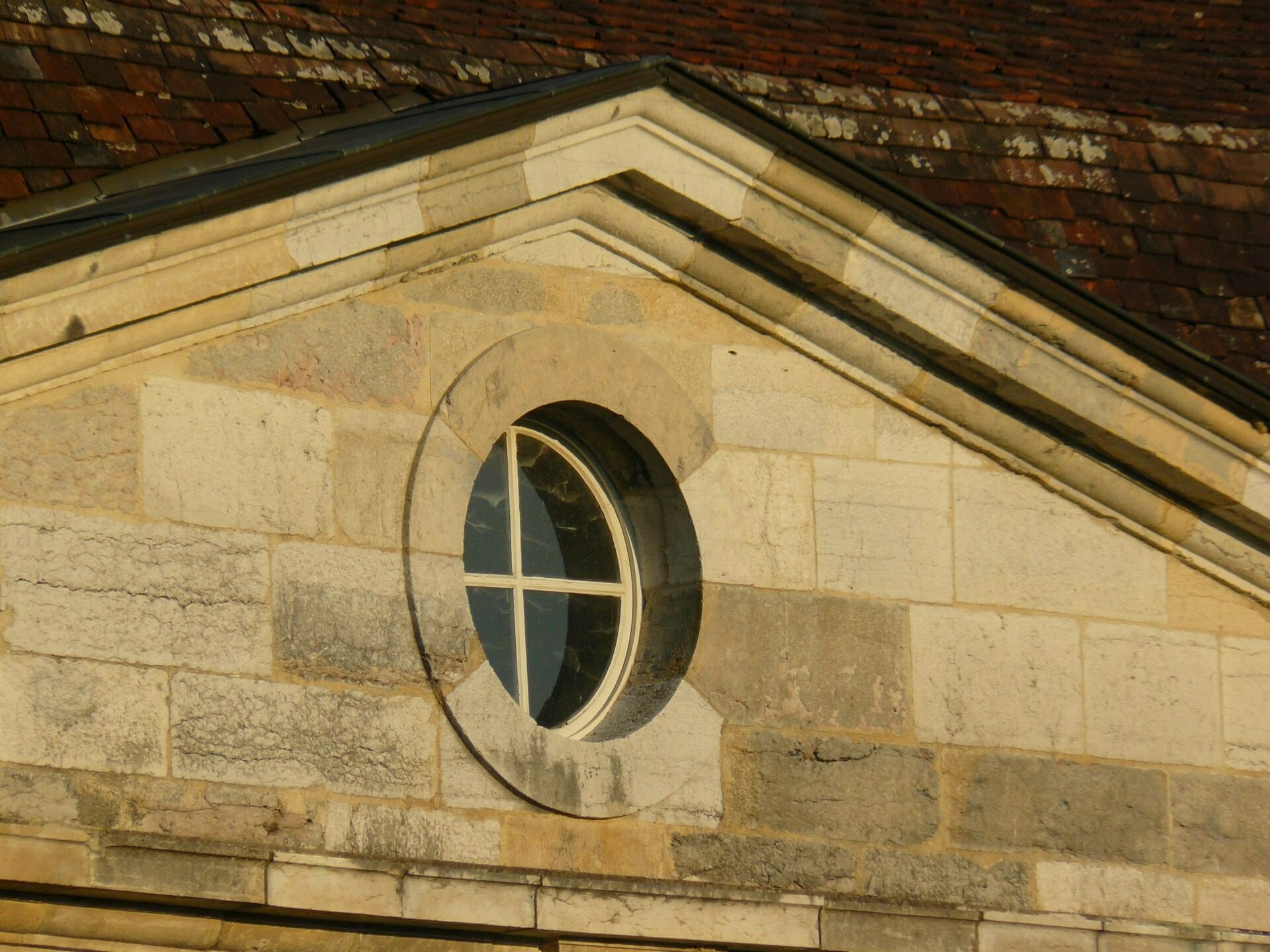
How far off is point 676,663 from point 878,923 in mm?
910

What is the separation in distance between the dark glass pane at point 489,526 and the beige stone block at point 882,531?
918mm

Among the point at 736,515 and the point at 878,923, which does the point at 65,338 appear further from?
the point at 878,923

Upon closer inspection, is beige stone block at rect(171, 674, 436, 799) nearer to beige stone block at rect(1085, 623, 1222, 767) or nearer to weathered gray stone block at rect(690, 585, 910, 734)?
weathered gray stone block at rect(690, 585, 910, 734)

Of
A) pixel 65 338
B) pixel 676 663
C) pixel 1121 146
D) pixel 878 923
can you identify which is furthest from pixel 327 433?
pixel 1121 146

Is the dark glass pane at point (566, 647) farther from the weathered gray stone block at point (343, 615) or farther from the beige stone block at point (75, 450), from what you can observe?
the beige stone block at point (75, 450)

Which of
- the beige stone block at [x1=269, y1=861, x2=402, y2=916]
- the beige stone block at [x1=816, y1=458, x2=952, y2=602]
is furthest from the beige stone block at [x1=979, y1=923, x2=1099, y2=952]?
the beige stone block at [x1=269, y1=861, x2=402, y2=916]

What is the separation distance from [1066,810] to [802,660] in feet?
3.05

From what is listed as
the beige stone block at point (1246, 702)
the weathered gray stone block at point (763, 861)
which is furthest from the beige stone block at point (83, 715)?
the beige stone block at point (1246, 702)

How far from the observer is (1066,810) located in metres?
7.09

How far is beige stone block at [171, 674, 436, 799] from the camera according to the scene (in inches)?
234

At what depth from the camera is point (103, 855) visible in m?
5.59

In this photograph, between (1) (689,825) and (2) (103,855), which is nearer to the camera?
(2) (103,855)

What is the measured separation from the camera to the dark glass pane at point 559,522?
6910 mm

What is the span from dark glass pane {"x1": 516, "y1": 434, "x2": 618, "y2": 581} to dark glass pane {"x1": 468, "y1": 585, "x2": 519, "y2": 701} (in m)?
0.17
